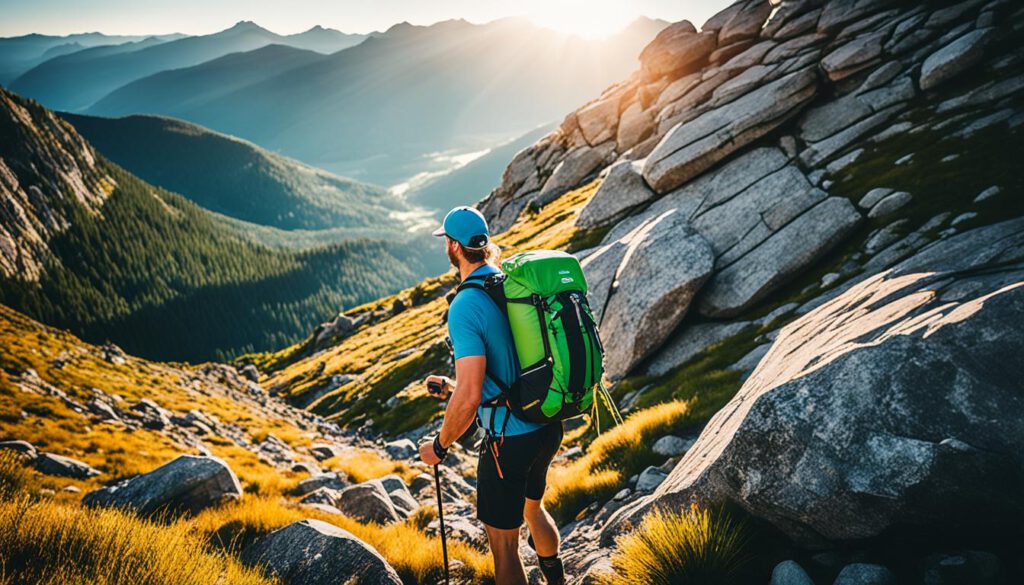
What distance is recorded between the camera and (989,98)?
21.7 metres

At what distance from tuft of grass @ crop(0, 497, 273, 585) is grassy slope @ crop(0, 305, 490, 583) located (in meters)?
0.01

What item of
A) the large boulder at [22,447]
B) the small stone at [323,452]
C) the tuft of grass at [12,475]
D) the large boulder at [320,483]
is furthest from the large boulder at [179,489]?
the small stone at [323,452]

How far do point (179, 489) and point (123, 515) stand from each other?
3.63 meters

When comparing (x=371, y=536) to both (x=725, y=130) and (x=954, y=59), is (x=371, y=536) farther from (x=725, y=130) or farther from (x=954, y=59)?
(x=954, y=59)

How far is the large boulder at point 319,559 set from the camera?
7316 millimetres

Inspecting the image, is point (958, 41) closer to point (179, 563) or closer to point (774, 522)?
point (774, 522)

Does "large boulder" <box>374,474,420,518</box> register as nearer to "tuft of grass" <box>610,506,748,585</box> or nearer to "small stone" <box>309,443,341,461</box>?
"tuft of grass" <box>610,506,748,585</box>

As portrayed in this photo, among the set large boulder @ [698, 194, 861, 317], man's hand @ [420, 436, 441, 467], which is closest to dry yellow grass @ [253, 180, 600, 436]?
large boulder @ [698, 194, 861, 317]

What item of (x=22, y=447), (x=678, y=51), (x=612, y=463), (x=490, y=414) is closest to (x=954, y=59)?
(x=612, y=463)

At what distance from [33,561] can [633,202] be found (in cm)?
2882

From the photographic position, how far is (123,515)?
294 inches

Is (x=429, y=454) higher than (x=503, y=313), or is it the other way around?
(x=503, y=313)

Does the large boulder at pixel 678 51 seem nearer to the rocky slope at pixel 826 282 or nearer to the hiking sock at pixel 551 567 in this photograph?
the rocky slope at pixel 826 282

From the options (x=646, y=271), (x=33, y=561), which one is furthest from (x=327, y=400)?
(x=33, y=561)
